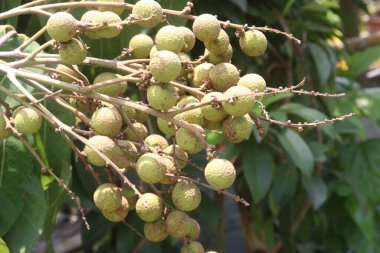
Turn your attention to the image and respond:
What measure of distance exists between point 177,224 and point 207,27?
0.20 meters

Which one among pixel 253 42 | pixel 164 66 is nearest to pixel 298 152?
pixel 253 42

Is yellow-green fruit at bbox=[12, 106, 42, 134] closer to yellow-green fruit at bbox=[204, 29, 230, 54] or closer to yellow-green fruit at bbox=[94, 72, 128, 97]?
yellow-green fruit at bbox=[94, 72, 128, 97]

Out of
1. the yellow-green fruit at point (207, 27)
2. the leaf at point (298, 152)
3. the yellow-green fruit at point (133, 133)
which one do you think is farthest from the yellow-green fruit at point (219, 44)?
the leaf at point (298, 152)

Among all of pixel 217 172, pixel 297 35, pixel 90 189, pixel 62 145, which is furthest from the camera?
pixel 297 35

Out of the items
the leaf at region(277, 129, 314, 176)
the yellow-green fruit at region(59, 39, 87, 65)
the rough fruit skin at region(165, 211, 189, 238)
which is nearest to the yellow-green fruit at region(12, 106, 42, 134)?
the yellow-green fruit at region(59, 39, 87, 65)

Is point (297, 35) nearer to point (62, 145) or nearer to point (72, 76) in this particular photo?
point (62, 145)

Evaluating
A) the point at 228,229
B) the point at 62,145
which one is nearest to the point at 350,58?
the point at 228,229

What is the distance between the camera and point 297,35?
140 centimetres

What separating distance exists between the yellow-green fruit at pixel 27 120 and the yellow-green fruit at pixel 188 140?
156 millimetres

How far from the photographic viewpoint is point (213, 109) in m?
0.60

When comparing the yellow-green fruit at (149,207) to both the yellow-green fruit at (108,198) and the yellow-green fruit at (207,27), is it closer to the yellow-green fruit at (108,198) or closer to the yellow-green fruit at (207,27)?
the yellow-green fruit at (108,198)

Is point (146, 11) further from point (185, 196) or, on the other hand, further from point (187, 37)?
point (185, 196)

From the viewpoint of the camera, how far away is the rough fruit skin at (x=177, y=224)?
2.09ft

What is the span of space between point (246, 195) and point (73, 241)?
655mm
